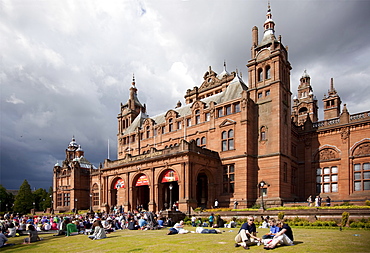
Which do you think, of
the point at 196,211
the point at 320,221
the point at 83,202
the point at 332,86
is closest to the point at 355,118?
the point at 320,221

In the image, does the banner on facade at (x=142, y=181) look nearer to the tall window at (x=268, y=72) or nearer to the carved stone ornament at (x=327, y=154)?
the tall window at (x=268, y=72)

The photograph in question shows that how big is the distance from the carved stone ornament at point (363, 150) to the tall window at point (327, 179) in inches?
139

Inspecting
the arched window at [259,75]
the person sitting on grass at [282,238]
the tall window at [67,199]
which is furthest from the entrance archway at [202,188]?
the tall window at [67,199]

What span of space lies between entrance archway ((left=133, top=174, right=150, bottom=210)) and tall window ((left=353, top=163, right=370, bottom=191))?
2917 centimetres

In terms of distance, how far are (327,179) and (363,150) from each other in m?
6.31

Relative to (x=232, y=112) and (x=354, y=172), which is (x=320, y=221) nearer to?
(x=354, y=172)

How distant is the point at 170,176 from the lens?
4344 cm

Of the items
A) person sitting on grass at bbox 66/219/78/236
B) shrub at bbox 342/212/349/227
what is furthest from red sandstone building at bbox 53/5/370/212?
person sitting on grass at bbox 66/219/78/236

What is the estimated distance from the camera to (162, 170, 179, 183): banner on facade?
42375 mm

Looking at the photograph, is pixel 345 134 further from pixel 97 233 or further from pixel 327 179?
pixel 97 233

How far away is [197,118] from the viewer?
5084 centimetres

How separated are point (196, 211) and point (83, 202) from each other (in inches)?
1774

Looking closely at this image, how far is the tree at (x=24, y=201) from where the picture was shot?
313 ft

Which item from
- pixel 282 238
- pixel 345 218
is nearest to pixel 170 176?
pixel 345 218
